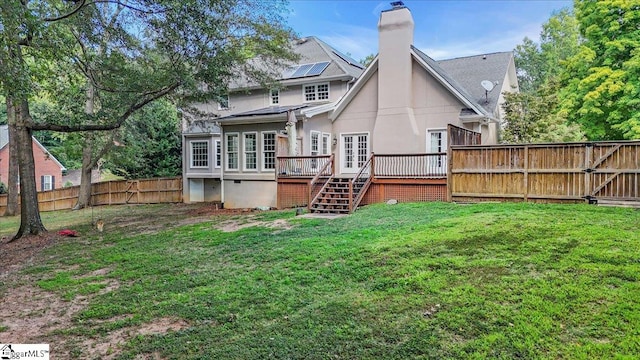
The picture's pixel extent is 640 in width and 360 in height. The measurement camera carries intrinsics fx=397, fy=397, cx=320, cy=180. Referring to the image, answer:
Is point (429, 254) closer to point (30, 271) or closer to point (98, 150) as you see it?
point (30, 271)

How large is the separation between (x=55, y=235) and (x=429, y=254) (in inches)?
436

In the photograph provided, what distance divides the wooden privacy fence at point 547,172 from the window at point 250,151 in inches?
333

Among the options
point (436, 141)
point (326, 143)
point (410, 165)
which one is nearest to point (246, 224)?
point (410, 165)

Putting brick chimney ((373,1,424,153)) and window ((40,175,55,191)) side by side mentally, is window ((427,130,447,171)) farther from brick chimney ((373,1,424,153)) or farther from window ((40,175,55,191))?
window ((40,175,55,191))

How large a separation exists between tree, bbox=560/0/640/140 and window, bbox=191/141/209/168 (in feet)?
57.7

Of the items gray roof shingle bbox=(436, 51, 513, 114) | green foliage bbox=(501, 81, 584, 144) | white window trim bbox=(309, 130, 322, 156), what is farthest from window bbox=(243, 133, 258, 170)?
green foliage bbox=(501, 81, 584, 144)

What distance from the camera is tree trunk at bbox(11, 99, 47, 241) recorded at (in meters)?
11.7

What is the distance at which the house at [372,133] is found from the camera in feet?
43.7

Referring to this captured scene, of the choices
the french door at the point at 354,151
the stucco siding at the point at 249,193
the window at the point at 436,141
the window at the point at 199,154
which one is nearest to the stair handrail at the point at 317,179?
the french door at the point at 354,151

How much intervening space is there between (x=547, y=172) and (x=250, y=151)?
11242 millimetres

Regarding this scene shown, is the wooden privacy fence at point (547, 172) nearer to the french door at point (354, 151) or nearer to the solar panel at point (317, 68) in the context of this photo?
the french door at point (354, 151)

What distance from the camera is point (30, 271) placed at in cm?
788

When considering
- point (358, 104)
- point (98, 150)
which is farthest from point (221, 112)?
point (358, 104)

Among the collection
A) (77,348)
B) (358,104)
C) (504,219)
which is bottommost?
(77,348)
